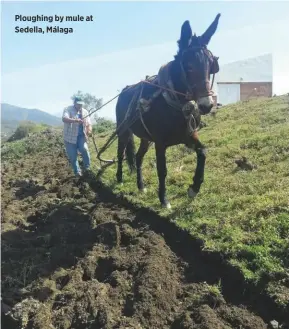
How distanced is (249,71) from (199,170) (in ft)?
145

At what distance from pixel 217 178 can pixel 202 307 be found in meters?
3.86

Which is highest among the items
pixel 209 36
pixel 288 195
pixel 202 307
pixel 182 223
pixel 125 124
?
pixel 209 36

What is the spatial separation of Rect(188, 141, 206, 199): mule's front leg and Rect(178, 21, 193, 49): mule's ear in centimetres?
147

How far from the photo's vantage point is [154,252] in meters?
4.87

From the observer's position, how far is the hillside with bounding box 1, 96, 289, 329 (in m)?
3.78

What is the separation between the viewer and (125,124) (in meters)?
7.54

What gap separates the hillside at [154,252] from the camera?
378 cm

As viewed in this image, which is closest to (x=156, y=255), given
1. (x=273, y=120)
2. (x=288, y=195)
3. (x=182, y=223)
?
(x=182, y=223)

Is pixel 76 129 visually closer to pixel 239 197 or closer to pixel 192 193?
pixel 192 193

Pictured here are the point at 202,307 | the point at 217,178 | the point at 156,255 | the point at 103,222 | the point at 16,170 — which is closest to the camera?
the point at 202,307

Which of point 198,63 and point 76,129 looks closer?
point 198,63

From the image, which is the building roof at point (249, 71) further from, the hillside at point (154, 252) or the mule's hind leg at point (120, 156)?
the hillside at point (154, 252)

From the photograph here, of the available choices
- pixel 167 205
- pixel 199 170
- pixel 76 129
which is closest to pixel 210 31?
pixel 199 170

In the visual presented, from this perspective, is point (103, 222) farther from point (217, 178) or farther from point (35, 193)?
point (35, 193)
